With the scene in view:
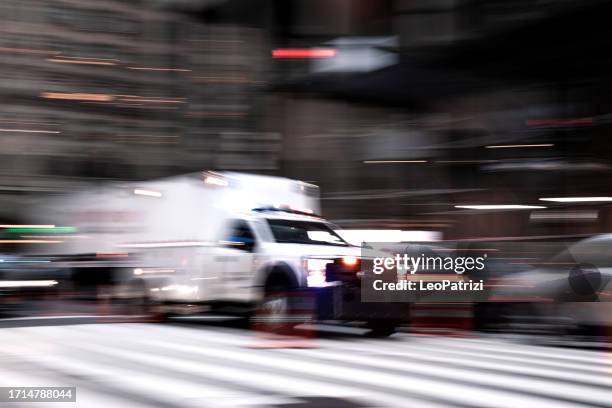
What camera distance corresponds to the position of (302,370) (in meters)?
7.93

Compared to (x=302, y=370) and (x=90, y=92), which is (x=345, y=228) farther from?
(x=90, y=92)

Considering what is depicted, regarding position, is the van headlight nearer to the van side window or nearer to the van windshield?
the van windshield

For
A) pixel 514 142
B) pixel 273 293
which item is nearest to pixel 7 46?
pixel 514 142

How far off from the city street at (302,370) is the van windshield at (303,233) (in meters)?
1.44

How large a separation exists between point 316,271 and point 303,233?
1689 millimetres

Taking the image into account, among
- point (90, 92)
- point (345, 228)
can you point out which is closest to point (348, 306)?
point (345, 228)

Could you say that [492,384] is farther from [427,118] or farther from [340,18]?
[340,18]

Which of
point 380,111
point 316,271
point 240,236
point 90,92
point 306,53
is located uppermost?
point 90,92

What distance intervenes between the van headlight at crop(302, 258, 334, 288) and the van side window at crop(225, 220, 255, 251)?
1.16m

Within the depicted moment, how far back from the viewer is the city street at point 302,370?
6297 mm

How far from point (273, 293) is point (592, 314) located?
4.00 m

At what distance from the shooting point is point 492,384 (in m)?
7.14

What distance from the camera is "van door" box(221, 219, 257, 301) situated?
1227 centimetres

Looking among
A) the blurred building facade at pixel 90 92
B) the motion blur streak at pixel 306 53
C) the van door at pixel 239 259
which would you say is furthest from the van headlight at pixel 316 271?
the blurred building facade at pixel 90 92
